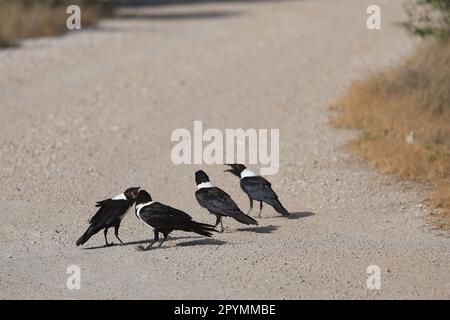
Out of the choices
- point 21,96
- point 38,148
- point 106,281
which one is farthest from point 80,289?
point 21,96

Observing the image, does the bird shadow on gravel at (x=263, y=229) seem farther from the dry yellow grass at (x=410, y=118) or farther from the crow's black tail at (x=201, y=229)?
the dry yellow grass at (x=410, y=118)

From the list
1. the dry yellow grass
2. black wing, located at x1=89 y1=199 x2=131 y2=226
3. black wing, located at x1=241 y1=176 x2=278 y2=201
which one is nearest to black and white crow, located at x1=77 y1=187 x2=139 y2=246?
black wing, located at x1=89 y1=199 x2=131 y2=226

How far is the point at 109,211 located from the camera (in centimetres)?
932

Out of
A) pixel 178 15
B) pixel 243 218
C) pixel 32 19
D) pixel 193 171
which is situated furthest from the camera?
pixel 178 15

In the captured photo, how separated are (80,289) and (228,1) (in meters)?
28.3

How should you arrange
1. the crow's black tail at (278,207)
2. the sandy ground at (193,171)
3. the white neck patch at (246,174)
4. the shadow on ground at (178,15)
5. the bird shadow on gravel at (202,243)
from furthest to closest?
the shadow on ground at (178,15) → the white neck patch at (246,174) → the crow's black tail at (278,207) → the bird shadow on gravel at (202,243) → the sandy ground at (193,171)

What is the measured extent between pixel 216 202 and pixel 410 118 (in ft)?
16.6

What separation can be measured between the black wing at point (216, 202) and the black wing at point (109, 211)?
76 centimetres

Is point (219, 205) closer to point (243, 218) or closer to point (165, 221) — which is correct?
point (243, 218)

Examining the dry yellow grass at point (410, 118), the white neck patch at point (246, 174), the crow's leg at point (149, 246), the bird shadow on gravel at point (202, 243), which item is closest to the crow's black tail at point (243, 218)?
the bird shadow on gravel at point (202, 243)

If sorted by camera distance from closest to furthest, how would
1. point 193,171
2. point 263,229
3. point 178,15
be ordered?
point 263,229
point 193,171
point 178,15

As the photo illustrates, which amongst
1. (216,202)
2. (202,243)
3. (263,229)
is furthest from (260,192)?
(202,243)

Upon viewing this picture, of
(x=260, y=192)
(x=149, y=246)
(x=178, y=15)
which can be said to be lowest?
(x=149, y=246)

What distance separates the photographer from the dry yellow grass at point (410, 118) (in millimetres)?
12086
